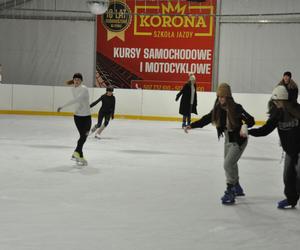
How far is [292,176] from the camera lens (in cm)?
623

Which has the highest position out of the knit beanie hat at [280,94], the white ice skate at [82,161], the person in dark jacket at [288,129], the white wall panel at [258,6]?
the white wall panel at [258,6]

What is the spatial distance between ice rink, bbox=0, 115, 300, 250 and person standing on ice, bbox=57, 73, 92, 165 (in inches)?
10.4

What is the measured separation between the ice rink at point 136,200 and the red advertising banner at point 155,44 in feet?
33.3

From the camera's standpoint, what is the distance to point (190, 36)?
73.6 feet

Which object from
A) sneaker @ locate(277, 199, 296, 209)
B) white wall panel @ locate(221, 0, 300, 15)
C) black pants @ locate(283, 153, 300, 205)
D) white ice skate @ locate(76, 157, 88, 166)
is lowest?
white ice skate @ locate(76, 157, 88, 166)

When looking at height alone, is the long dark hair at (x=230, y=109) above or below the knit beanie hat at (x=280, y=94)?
below

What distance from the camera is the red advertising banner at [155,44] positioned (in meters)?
22.3

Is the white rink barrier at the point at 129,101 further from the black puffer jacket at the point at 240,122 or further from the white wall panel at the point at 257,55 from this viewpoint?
the black puffer jacket at the point at 240,122

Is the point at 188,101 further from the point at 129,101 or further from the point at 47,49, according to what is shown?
the point at 47,49

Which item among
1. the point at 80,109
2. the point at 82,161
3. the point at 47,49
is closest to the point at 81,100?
the point at 80,109

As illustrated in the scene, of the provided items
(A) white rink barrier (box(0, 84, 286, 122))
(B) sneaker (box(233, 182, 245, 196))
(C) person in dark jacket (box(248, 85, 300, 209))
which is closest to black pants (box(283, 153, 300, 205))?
(C) person in dark jacket (box(248, 85, 300, 209))

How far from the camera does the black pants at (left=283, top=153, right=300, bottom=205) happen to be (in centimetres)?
622

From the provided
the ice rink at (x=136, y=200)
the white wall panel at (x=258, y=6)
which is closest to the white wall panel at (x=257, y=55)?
the white wall panel at (x=258, y=6)

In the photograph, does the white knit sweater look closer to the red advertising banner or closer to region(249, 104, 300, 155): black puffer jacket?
region(249, 104, 300, 155): black puffer jacket
